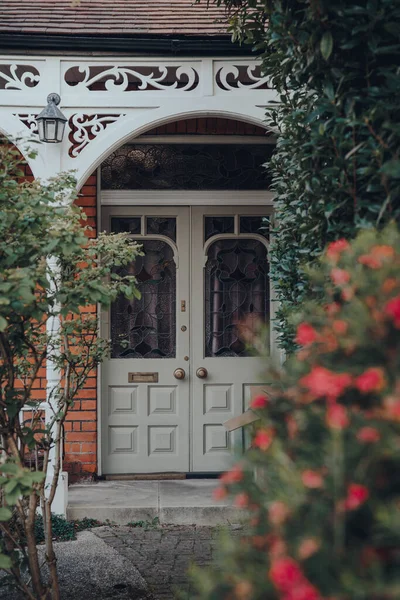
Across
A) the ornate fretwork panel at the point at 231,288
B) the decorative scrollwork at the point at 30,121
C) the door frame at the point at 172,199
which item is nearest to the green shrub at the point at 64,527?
the door frame at the point at 172,199

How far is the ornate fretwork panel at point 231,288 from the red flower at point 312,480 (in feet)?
18.9

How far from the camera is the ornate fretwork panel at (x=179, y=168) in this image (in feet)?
23.3

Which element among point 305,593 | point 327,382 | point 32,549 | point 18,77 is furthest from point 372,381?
point 18,77

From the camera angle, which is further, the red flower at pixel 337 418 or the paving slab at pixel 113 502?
the paving slab at pixel 113 502

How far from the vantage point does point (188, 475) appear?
7113 millimetres

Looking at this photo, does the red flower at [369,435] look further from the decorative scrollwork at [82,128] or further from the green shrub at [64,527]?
the decorative scrollwork at [82,128]

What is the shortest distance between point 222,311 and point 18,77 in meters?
2.80

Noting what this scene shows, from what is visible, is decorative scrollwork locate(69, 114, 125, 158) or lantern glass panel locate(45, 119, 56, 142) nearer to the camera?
lantern glass panel locate(45, 119, 56, 142)

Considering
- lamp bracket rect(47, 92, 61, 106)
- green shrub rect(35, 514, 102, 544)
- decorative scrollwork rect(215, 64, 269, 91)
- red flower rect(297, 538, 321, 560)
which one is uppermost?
decorative scrollwork rect(215, 64, 269, 91)

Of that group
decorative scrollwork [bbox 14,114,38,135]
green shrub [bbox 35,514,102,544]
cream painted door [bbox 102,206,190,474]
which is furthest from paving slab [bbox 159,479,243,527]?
decorative scrollwork [bbox 14,114,38,135]

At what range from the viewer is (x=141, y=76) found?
585 cm

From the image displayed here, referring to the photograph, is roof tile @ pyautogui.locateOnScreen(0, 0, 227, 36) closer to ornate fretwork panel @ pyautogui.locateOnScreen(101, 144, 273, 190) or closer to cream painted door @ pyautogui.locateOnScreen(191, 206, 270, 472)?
ornate fretwork panel @ pyautogui.locateOnScreen(101, 144, 273, 190)

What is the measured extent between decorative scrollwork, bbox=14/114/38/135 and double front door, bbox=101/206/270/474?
1.43 meters

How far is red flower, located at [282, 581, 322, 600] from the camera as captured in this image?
1299mm
